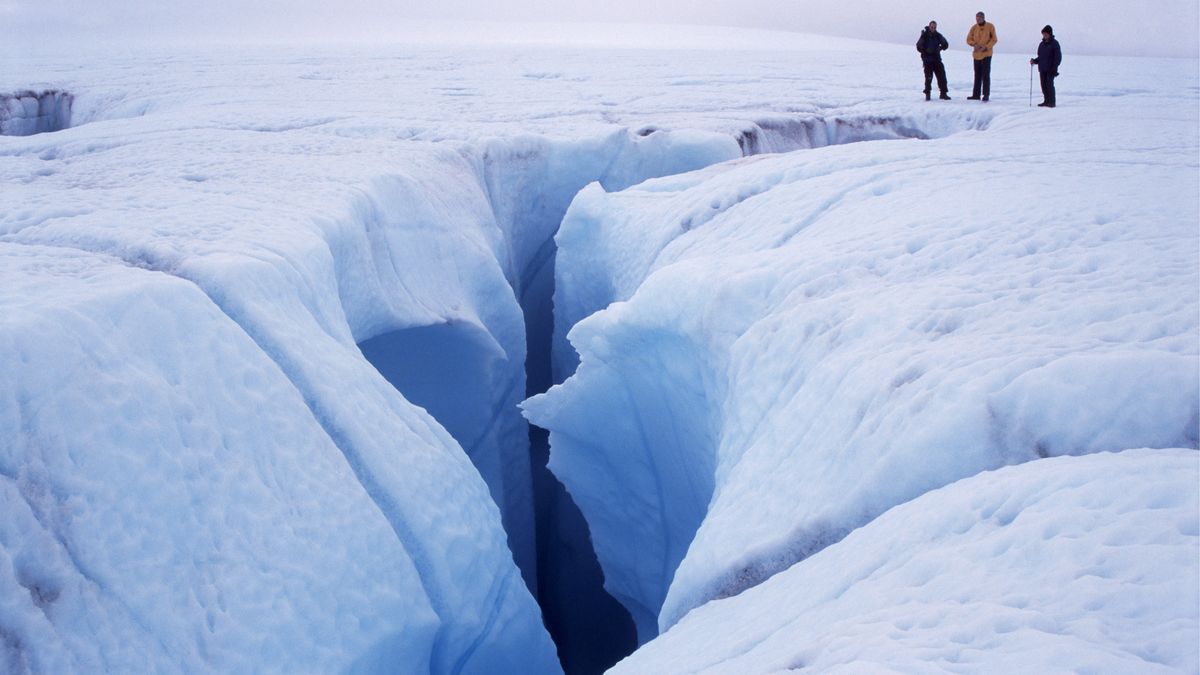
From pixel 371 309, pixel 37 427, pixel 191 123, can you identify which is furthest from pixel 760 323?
pixel 191 123

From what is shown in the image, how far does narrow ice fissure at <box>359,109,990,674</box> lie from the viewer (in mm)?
3771

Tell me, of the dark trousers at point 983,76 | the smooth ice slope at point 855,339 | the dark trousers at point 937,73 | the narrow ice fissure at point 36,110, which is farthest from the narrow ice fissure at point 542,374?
the narrow ice fissure at point 36,110

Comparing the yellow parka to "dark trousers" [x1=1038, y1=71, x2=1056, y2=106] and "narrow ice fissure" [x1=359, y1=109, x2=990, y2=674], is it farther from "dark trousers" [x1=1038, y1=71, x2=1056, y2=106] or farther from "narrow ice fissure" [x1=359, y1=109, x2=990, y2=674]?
"narrow ice fissure" [x1=359, y1=109, x2=990, y2=674]

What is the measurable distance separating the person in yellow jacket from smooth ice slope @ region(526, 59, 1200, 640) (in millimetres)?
2918

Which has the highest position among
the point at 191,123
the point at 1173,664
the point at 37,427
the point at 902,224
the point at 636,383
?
the point at 191,123

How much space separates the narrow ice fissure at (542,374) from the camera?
3771mm

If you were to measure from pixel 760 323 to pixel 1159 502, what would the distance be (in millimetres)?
1217

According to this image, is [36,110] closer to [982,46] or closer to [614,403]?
[614,403]

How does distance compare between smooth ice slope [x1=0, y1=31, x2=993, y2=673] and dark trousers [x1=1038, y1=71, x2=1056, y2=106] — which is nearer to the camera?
smooth ice slope [x1=0, y1=31, x2=993, y2=673]

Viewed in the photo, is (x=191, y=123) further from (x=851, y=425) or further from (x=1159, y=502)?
(x=1159, y=502)

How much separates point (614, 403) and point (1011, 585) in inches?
84.0

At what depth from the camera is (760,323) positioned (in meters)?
2.34

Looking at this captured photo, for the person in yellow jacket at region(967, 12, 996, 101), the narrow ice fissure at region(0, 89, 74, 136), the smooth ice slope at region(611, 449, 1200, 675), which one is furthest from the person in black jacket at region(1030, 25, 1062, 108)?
the narrow ice fissure at region(0, 89, 74, 136)

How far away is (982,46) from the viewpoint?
22.7 ft
